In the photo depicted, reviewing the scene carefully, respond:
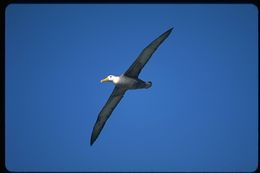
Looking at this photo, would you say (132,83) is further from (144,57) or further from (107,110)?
(107,110)

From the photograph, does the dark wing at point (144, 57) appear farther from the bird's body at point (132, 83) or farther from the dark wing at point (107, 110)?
the dark wing at point (107, 110)

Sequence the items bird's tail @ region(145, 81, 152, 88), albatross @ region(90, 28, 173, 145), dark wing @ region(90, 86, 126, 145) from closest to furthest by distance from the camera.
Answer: albatross @ region(90, 28, 173, 145), bird's tail @ region(145, 81, 152, 88), dark wing @ region(90, 86, 126, 145)

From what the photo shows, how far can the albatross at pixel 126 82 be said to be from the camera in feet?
42.7

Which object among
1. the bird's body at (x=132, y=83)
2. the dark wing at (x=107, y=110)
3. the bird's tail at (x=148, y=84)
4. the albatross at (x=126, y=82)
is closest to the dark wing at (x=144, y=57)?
the albatross at (x=126, y=82)

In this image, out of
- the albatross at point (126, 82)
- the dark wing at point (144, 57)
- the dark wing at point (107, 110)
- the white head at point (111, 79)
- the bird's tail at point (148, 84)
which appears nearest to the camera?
the dark wing at point (144, 57)

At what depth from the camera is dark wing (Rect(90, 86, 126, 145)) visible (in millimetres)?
14542

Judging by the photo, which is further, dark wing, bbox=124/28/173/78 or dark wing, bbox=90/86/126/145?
dark wing, bbox=90/86/126/145

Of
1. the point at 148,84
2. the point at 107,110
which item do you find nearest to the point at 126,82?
the point at 148,84

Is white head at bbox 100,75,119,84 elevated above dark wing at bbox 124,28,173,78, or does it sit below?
below

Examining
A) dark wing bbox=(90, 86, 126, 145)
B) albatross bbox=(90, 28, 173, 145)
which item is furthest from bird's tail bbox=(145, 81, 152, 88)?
dark wing bbox=(90, 86, 126, 145)

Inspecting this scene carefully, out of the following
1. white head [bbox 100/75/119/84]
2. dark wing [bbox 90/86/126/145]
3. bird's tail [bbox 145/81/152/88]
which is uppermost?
bird's tail [bbox 145/81/152/88]

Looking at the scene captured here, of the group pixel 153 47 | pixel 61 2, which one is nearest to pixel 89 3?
pixel 61 2

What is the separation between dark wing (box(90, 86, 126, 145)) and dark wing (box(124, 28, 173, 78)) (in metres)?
0.98

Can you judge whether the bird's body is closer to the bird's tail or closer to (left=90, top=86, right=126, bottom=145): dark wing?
the bird's tail
